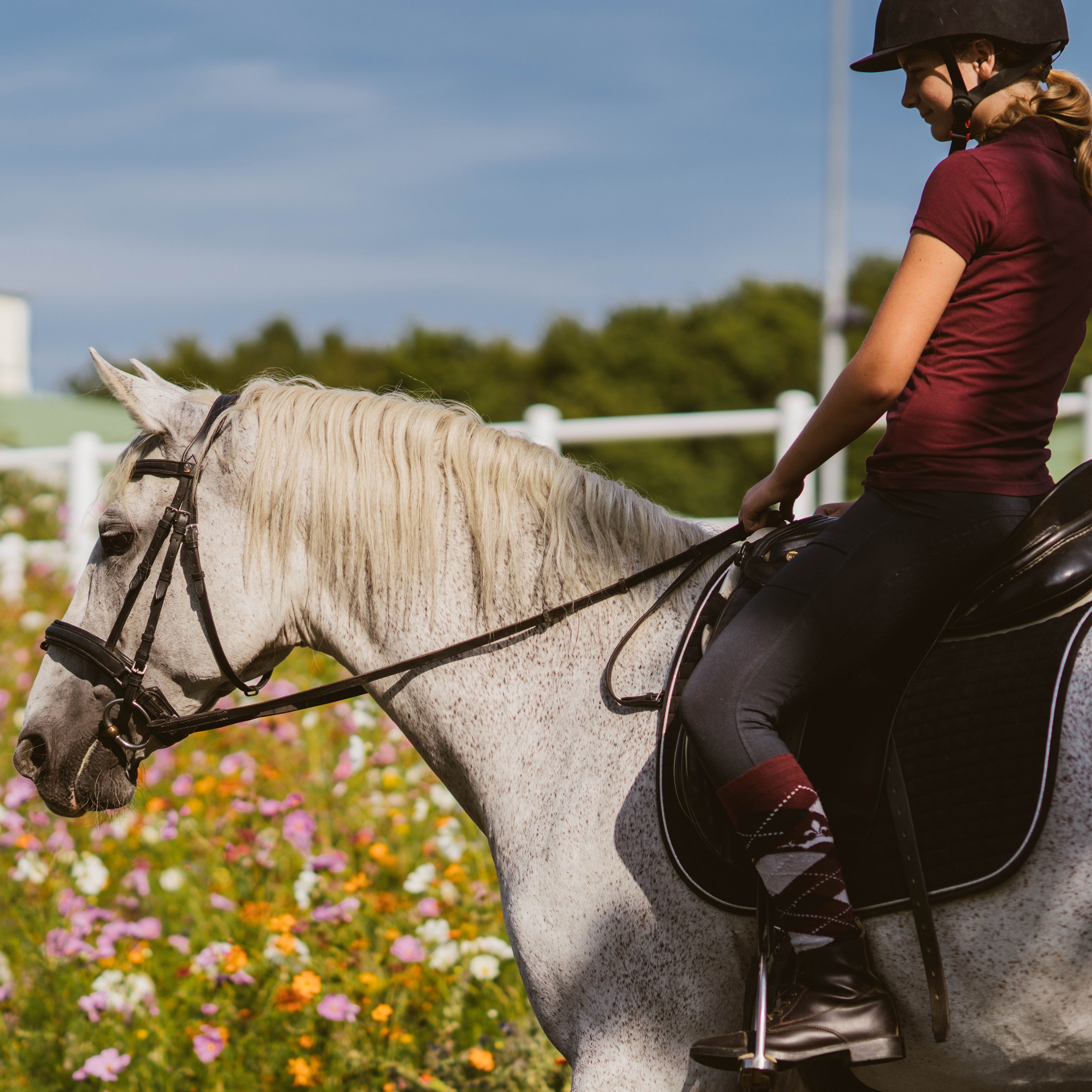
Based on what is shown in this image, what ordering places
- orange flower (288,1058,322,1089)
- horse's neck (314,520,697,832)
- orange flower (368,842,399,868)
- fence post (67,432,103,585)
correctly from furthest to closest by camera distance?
fence post (67,432,103,585)
orange flower (368,842,399,868)
orange flower (288,1058,322,1089)
horse's neck (314,520,697,832)

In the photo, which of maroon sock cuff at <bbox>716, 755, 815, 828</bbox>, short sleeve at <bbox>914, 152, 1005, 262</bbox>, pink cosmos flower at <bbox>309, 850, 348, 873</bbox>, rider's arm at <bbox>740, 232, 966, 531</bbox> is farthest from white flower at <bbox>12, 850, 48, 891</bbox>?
short sleeve at <bbox>914, 152, 1005, 262</bbox>

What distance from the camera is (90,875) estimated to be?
3977 mm

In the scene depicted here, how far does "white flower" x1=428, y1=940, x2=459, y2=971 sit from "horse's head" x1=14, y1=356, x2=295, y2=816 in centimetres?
130

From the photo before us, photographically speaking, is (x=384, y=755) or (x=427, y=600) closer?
(x=427, y=600)

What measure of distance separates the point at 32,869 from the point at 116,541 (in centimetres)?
207

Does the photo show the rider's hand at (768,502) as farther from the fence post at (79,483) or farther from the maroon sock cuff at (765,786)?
the fence post at (79,483)

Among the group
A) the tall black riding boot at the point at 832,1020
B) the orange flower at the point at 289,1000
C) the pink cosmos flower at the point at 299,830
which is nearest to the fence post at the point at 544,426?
the pink cosmos flower at the point at 299,830

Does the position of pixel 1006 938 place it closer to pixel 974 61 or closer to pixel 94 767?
pixel 974 61

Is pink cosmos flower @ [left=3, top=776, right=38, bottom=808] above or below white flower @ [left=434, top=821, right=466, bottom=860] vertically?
above

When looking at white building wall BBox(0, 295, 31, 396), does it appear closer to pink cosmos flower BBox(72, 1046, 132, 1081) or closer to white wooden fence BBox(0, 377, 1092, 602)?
white wooden fence BBox(0, 377, 1092, 602)

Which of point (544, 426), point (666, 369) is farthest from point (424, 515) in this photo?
point (666, 369)

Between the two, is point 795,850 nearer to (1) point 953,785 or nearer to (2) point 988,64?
(1) point 953,785

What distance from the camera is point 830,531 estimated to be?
2.11 m

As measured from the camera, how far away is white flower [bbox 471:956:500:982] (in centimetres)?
329
